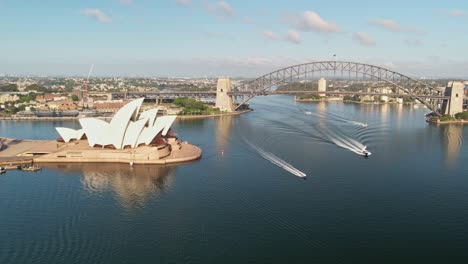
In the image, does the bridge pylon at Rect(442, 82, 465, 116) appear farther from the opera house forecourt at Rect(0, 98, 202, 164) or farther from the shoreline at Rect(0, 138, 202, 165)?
the shoreline at Rect(0, 138, 202, 165)

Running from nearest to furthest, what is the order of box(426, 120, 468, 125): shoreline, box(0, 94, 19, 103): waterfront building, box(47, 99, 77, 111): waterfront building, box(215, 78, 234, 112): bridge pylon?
box(426, 120, 468, 125): shoreline, box(47, 99, 77, 111): waterfront building, box(215, 78, 234, 112): bridge pylon, box(0, 94, 19, 103): waterfront building

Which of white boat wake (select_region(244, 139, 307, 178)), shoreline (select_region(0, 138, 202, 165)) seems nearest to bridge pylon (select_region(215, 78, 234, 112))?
white boat wake (select_region(244, 139, 307, 178))

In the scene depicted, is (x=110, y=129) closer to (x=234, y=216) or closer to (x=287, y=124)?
(x=234, y=216)

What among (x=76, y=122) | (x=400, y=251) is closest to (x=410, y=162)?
(x=400, y=251)

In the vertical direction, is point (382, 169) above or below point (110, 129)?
below

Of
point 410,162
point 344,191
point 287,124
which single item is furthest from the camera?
point 287,124

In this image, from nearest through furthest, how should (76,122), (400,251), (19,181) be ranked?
(400,251), (19,181), (76,122)

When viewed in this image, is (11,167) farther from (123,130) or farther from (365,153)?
(365,153)

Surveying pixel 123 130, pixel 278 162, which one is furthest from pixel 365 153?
pixel 123 130
